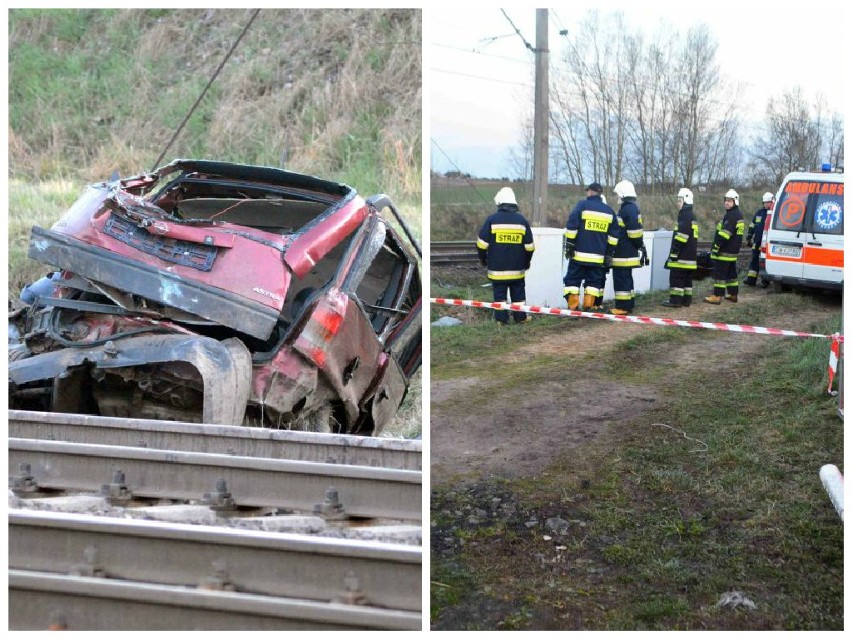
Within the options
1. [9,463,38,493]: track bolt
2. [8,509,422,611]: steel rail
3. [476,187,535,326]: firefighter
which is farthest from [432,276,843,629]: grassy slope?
[476,187,535,326]: firefighter

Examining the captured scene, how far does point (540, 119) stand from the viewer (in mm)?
8922

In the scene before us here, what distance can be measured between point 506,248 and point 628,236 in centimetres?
144

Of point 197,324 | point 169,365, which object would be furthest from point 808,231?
point 169,365

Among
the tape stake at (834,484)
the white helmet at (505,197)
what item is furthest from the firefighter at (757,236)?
the tape stake at (834,484)

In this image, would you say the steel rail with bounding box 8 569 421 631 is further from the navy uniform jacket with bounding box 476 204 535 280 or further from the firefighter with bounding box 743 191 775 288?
the firefighter with bounding box 743 191 775 288

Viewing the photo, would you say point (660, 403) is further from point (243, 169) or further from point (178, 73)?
point (178, 73)

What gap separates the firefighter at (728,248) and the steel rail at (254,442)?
7.37 meters

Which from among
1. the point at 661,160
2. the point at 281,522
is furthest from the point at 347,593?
the point at 661,160

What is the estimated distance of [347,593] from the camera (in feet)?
7.67

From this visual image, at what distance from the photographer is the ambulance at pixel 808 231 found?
32.6 feet

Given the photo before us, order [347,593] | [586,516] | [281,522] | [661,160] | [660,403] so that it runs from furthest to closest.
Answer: [661,160], [660,403], [586,516], [281,522], [347,593]

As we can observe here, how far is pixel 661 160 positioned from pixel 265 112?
6.59m

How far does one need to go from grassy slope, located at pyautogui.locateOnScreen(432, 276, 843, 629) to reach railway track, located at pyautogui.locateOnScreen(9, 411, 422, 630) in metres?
0.46

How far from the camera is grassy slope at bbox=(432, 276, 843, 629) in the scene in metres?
2.97
